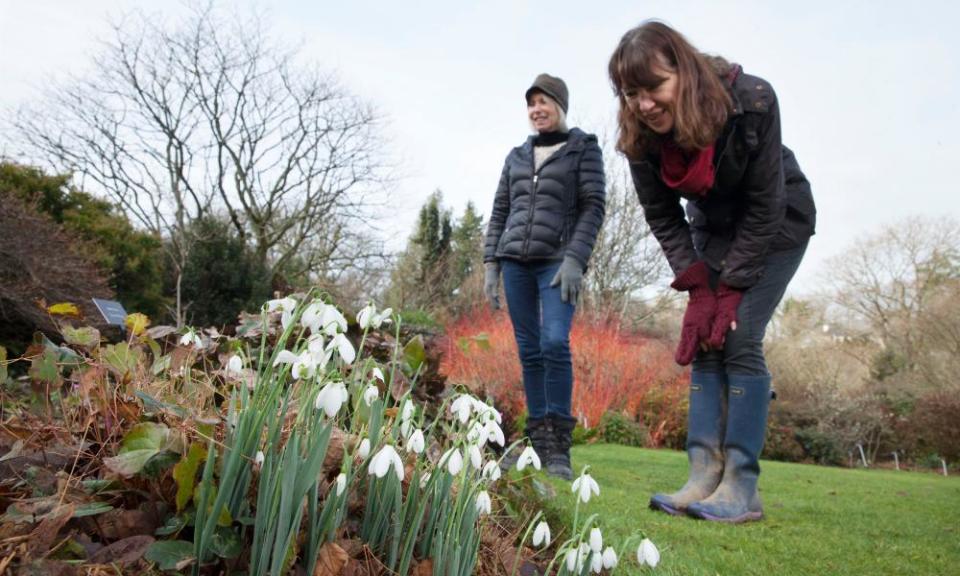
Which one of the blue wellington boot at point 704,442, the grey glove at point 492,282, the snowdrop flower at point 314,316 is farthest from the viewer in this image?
the grey glove at point 492,282

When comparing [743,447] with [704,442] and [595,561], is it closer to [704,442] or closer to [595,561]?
[704,442]

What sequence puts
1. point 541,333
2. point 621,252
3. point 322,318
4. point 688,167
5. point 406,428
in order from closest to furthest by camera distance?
point 322,318, point 406,428, point 688,167, point 541,333, point 621,252

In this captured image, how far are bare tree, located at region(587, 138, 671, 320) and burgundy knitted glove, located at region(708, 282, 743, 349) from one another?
1632cm

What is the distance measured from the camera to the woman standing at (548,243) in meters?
3.36

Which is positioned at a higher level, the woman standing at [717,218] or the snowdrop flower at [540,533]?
the woman standing at [717,218]

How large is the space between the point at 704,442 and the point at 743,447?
0.18 metres

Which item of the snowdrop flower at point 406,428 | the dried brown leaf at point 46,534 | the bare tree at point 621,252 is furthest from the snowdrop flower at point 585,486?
the bare tree at point 621,252

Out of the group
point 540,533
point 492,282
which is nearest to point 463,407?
point 540,533

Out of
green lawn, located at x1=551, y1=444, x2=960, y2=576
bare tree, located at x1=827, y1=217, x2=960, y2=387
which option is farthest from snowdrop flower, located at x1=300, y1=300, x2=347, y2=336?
bare tree, located at x1=827, y1=217, x2=960, y2=387

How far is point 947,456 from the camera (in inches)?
497

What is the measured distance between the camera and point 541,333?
3.46 meters

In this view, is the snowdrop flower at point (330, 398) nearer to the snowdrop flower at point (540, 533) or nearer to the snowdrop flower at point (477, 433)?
the snowdrop flower at point (477, 433)

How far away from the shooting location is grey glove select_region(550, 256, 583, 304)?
3322mm

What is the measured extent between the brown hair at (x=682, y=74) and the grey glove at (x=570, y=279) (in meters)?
1.07
